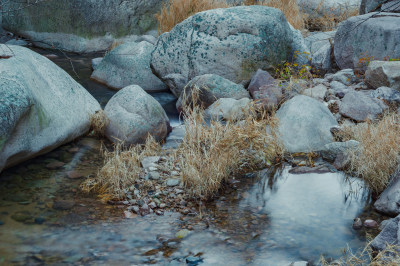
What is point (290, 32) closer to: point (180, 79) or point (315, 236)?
point (180, 79)

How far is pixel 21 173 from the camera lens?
4605 mm

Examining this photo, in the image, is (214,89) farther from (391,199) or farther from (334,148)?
(391,199)

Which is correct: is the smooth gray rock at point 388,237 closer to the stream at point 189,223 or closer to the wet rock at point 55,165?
the stream at point 189,223

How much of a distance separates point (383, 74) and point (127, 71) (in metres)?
4.69

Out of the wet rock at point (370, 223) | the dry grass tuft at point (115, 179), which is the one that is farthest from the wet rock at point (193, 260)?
the wet rock at point (370, 223)

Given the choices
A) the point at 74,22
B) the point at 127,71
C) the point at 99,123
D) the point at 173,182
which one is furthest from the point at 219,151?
the point at 74,22

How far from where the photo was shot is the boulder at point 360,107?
577cm

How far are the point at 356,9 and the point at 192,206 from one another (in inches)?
353

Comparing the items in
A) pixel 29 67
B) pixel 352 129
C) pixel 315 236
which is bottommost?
pixel 315 236

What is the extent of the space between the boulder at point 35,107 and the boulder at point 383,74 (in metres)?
4.26

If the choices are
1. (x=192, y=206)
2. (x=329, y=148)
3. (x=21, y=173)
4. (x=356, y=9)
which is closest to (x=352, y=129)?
(x=329, y=148)

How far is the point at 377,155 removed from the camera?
4.38 meters

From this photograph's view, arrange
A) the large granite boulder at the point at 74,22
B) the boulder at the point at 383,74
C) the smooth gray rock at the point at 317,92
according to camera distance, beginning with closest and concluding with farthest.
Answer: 1. the boulder at the point at 383,74
2. the smooth gray rock at the point at 317,92
3. the large granite boulder at the point at 74,22

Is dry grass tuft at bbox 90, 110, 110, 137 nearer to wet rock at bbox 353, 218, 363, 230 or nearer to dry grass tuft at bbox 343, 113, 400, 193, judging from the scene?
dry grass tuft at bbox 343, 113, 400, 193
